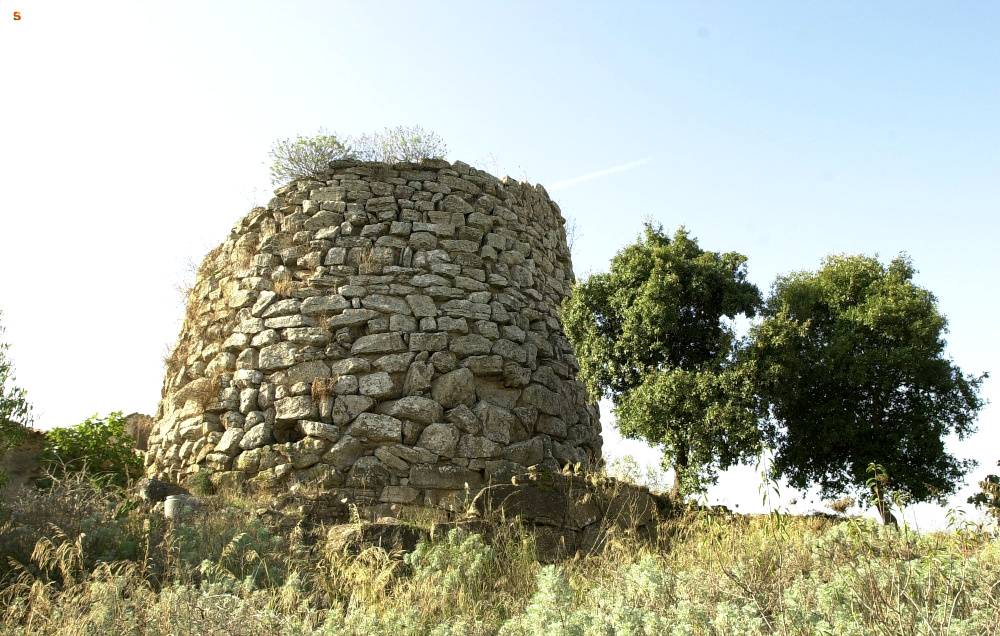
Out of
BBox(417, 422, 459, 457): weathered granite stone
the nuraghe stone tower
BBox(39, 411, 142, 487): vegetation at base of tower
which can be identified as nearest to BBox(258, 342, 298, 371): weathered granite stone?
the nuraghe stone tower

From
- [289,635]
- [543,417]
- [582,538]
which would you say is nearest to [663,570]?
[289,635]

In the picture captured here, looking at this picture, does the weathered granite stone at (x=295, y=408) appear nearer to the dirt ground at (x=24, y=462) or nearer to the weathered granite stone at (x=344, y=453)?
the weathered granite stone at (x=344, y=453)

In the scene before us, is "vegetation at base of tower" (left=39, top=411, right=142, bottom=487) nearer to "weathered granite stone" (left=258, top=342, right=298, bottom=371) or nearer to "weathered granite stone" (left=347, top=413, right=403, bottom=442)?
"weathered granite stone" (left=258, top=342, right=298, bottom=371)

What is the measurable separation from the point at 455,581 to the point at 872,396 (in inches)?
287

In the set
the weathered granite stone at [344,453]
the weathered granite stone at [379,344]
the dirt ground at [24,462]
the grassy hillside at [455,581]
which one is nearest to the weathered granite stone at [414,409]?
the weathered granite stone at [344,453]

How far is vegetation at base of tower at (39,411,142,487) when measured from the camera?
8523mm

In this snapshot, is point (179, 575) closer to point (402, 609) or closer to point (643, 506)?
point (402, 609)

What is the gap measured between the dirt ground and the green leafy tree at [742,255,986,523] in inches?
347

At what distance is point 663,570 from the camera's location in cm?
430

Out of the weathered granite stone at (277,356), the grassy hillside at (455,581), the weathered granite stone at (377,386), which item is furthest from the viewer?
the weathered granite stone at (277,356)

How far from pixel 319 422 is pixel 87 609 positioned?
361 centimetres

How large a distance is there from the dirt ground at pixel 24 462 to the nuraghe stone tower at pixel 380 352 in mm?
1447

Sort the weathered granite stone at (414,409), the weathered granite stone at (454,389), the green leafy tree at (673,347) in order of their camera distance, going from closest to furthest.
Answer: the weathered granite stone at (414,409) → the weathered granite stone at (454,389) → the green leafy tree at (673,347)

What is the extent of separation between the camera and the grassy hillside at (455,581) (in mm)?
3309
